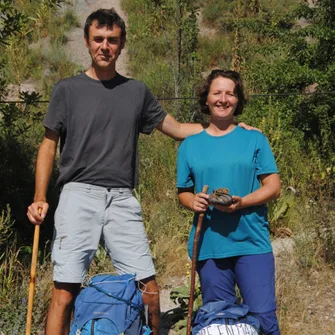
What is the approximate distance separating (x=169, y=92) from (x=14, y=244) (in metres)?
5.38

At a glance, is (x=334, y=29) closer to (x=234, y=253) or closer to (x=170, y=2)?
(x=170, y=2)

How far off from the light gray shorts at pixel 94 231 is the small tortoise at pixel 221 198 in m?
0.58

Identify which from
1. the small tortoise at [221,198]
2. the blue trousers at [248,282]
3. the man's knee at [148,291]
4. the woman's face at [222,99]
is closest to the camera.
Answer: the small tortoise at [221,198]

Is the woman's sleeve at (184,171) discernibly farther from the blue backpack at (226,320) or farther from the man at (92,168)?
the blue backpack at (226,320)

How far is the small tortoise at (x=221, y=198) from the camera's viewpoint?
264 cm

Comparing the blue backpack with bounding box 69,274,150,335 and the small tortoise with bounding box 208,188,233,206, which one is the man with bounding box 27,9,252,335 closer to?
the blue backpack with bounding box 69,274,150,335

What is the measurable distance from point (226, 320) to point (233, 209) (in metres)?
0.53

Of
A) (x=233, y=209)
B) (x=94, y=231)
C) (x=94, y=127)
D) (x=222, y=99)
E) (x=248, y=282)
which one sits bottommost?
(x=248, y=282)

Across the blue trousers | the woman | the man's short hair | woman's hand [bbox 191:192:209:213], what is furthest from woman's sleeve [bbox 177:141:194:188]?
the man's short hair

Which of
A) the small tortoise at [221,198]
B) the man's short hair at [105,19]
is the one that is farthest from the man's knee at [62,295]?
the man's short hair at [105,19]

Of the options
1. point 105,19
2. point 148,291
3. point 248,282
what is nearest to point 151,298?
point 148,291

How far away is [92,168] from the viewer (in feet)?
9.76

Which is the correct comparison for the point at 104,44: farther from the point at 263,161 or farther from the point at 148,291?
the point at 148,291

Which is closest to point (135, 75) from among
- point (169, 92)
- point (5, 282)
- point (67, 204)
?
point (169, 92)
